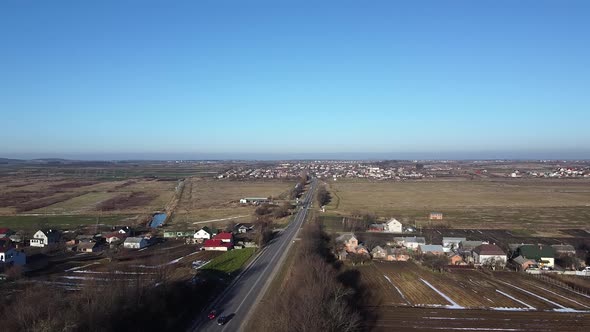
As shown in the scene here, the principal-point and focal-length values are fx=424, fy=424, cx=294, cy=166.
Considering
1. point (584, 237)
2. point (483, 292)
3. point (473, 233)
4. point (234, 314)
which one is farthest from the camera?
point (473, 233)

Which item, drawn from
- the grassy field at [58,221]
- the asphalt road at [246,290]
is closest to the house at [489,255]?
the asphalt road at [246,290]

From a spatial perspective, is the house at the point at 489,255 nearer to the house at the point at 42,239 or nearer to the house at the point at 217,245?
the house at the point at 217,245

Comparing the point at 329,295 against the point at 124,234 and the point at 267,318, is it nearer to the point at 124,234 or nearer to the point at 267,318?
the point at 267,318

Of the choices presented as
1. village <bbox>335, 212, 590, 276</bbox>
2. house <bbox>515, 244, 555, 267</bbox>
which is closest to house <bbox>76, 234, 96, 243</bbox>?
village <bbox>335, 212, 590, 276</bbox>

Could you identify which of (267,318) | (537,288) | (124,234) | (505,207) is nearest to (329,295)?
(267,318)

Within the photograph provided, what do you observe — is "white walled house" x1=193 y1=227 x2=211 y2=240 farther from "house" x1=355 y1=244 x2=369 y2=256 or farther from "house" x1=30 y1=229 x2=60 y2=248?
"house" x1=355 y1=244 x2=369 y2=256
